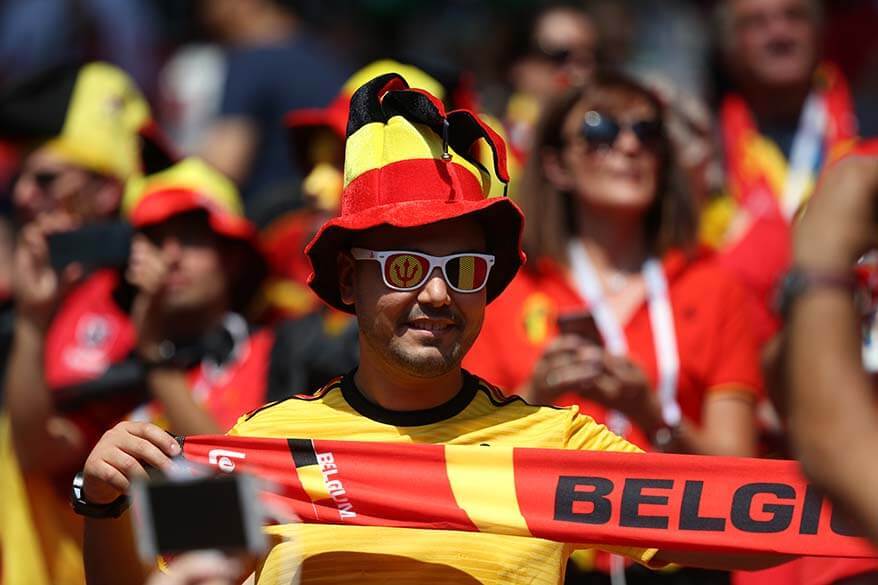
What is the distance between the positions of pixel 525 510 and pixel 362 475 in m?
0.39

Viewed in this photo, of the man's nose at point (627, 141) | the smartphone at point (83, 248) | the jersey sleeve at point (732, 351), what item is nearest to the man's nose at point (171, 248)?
the smartphone at point (83, 248)

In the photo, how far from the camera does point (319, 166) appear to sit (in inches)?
258

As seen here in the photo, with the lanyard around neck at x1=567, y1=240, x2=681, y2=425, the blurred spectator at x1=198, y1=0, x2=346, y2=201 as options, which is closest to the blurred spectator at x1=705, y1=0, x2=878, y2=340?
the lanyard around neck at x1=567, y1=240, x2=681, y2=425

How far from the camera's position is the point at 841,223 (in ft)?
8.43

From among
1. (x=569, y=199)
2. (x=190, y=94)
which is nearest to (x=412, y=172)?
(x=569, y=199)

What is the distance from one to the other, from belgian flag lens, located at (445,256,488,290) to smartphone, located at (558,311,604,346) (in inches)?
47.1

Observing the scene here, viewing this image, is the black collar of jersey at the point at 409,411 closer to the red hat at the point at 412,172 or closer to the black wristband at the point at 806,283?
the red hat at the point at 412,172

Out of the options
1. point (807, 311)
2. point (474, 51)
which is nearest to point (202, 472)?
point (807, 311)

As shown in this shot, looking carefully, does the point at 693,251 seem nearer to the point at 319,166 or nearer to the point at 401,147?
the point at 319,166

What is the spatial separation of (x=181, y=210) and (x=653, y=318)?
76.2 inches

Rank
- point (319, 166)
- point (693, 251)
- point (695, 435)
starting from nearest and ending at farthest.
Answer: point (695, 435) < point (693, 251) < point (319, 166)

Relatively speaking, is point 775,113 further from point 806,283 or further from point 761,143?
point 806,283

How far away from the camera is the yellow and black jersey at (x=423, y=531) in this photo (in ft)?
12.4

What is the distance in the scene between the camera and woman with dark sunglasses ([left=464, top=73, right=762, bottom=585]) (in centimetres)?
515
